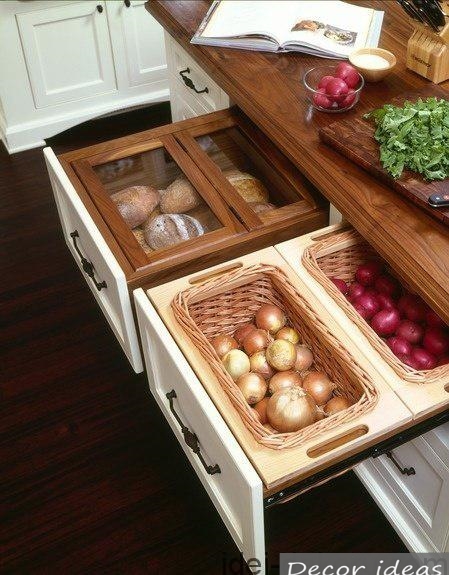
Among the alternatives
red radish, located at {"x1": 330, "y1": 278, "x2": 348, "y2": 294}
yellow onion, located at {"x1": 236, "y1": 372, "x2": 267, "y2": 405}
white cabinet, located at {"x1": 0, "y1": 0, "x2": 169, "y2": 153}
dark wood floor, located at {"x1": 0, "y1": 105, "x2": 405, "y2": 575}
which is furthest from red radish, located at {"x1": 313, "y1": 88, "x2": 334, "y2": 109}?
white cabinet, located at {"x1": 0, "y1": 0, "x2": 169, "y2": 153}

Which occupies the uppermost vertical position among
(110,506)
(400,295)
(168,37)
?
(168,37)

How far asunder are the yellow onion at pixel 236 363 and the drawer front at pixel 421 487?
13.9 inches

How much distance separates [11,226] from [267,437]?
1701 mm

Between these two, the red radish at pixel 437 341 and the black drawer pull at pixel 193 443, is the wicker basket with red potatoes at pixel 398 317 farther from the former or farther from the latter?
the black drawer pull at pixel 193 443

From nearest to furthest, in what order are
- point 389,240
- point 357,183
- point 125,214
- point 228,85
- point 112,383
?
point 389,240, point 357,183, point 125,214, point 228,85, point 112,383

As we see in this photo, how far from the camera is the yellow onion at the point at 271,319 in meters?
1.32

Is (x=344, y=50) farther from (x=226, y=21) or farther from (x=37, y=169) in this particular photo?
(x=37, y=169)

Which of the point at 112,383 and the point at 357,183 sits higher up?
the point at 357,183

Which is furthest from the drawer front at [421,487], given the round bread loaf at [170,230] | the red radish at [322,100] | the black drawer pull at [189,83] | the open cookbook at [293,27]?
the black drawer pull at [189,83]

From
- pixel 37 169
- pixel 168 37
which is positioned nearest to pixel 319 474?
pixel 168 37

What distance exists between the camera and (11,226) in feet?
8.08

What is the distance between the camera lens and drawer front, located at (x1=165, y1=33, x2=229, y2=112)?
179cm

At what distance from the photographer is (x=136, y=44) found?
2781 mm

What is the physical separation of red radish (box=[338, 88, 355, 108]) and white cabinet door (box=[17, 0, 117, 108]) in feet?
4.90
